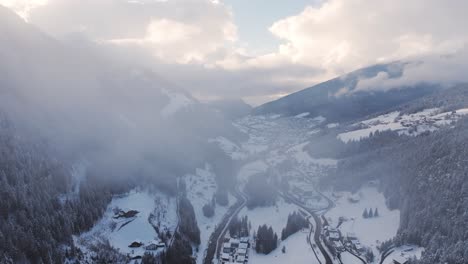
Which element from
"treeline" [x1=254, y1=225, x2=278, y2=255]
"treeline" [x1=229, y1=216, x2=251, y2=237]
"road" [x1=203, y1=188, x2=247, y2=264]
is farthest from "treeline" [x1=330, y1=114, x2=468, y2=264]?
"road" [x1=203, y1=188, x2=247, y2=264]

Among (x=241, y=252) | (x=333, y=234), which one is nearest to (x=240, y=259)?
(x=241, y=252)

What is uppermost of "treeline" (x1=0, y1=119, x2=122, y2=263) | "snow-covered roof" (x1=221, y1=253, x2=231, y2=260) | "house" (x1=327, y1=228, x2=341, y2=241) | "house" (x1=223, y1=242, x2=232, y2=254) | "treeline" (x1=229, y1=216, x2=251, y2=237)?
"treeline" (x1=0, y1=119, x2=122, y2=263)

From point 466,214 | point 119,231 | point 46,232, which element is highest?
point 46,232

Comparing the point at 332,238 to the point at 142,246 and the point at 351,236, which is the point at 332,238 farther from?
the point at 142,246

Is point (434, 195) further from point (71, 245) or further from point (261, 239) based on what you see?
point (71, 245)

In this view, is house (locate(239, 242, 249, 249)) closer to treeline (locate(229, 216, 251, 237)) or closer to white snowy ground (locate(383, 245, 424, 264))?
treeline (locate(229, 216, 251, 237))

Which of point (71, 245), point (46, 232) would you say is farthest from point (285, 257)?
point (46, 232)

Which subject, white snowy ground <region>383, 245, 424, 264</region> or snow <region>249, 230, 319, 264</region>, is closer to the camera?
white snowy ground <region>383, 245, 424, 264</region>
